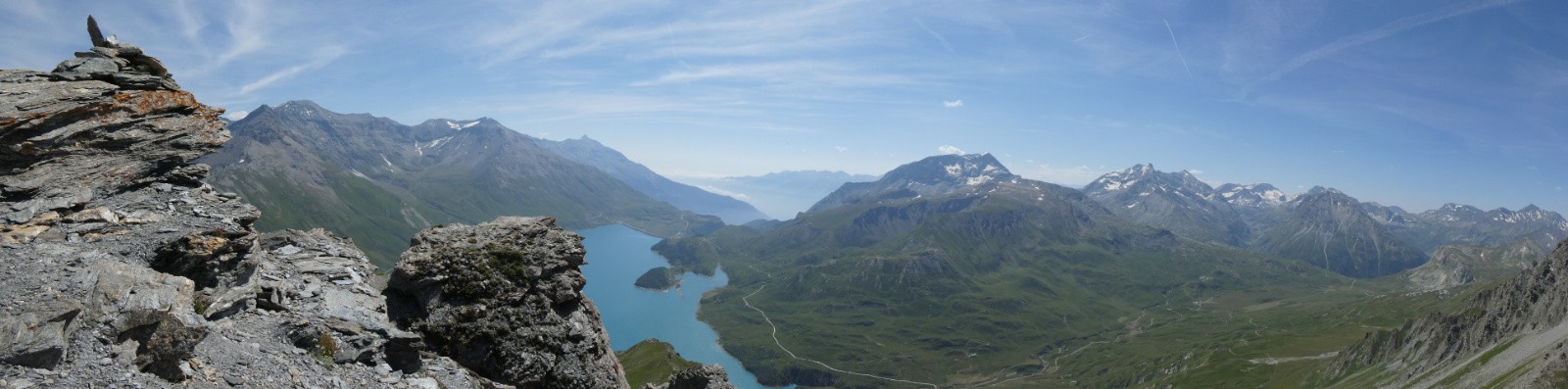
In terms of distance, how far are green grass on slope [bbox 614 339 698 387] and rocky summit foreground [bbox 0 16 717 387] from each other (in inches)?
3273

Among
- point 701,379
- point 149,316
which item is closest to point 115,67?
point 149,316

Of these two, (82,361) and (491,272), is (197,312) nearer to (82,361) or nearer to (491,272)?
(82,361)

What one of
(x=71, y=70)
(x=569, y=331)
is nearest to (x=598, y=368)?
(x=569, y=331)

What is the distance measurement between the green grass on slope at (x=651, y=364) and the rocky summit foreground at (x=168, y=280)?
8313 cm

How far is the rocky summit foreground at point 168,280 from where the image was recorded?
16188 mm

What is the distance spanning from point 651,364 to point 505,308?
108065mm

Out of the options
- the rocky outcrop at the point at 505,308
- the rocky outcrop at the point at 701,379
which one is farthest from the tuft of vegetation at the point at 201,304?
the rocky outcrop at the point at 701,379

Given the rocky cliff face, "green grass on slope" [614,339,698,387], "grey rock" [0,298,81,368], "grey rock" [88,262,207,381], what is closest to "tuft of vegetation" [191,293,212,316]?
"grey rock" [88,262,207,381]

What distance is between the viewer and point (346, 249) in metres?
28.5

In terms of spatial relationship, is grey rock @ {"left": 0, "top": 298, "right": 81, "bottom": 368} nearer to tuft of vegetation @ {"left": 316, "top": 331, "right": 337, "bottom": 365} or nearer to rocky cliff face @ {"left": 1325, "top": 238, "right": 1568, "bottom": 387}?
tuft of vegetation @ {"left": 316, "top": 331, "right": 337, "bottom": 365}

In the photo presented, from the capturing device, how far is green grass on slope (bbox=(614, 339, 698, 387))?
11575 centimetres

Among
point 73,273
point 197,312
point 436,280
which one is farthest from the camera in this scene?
point 436,280

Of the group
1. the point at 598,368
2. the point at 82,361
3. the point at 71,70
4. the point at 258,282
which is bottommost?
the point at 598,368

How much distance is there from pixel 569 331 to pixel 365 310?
25.1ft
